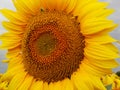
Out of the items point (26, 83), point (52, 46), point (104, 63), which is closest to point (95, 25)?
point (104, 63)

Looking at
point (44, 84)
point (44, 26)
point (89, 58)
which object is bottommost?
point (44, 84)

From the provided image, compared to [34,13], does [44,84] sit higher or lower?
lower

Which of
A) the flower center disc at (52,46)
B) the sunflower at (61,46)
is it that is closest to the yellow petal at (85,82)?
the sunflower at (61,46)

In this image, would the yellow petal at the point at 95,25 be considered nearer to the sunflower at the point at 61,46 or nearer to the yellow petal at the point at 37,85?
the sunflower at the point at 61,46

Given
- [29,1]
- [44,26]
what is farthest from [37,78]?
[29,1]

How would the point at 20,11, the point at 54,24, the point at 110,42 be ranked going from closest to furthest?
the point at 110,42 → the point at 54,24 → the point at 20,11

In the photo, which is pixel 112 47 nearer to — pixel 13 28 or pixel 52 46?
pixel 52 46

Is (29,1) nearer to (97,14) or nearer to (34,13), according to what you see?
(34,13)
